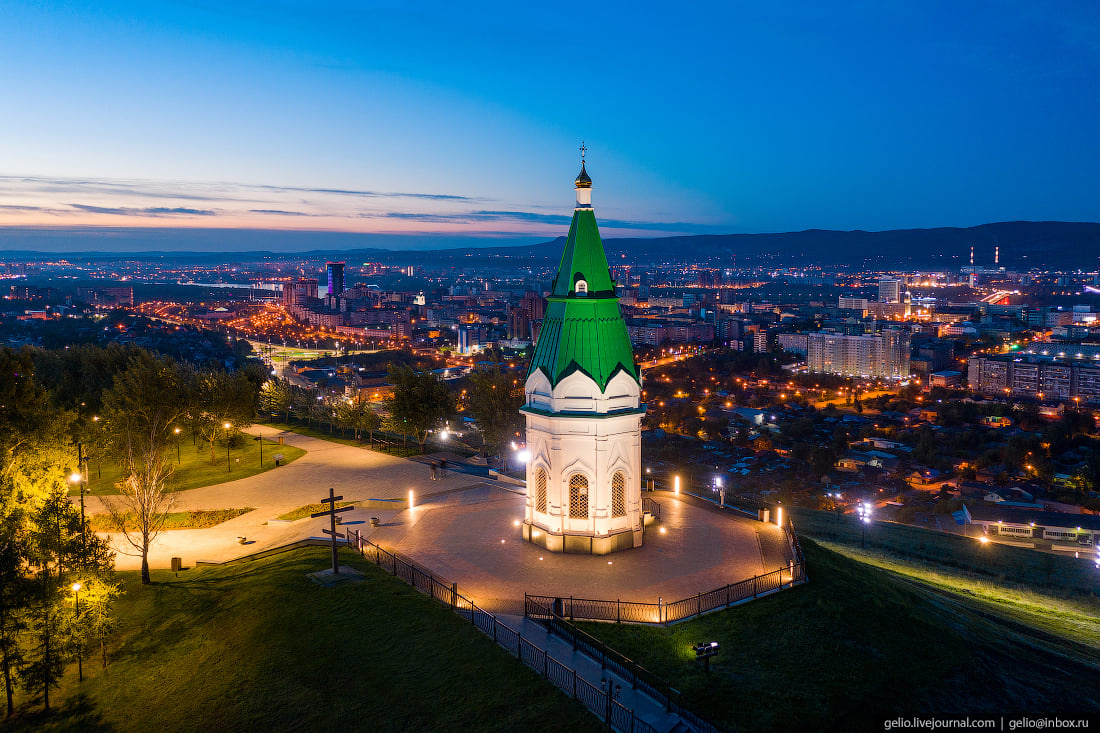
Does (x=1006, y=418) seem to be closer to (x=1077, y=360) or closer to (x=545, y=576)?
(x=1077, y=360)

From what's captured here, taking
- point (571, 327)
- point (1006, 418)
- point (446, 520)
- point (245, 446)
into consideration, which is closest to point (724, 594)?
point (571, 327)

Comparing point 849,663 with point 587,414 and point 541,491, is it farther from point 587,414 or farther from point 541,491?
point 541,491

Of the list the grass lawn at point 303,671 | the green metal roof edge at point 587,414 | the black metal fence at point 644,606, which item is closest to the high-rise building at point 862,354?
the green metal roof edge at point 587,414

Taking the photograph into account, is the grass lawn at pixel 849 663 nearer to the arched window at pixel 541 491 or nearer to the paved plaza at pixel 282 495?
the arched window at pixel 541 491

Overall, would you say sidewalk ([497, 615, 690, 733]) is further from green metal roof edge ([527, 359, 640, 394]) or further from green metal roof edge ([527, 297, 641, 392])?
green metal roof edge ([527, 297, 641, 392])

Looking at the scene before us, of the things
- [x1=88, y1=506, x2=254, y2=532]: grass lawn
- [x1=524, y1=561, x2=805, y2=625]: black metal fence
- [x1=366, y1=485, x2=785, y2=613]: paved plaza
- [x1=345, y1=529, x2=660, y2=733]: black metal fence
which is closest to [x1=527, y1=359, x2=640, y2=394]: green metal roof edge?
[x1=366, y1=485, x2=785, y2=613]: paved plaza

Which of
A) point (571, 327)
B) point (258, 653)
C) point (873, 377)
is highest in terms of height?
point (571, 327)
